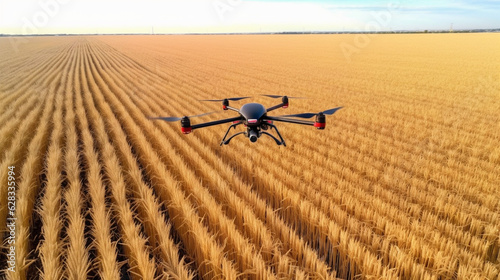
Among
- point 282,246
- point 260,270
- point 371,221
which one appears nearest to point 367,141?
point 371,221

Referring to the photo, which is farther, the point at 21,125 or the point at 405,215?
the point at 21,125

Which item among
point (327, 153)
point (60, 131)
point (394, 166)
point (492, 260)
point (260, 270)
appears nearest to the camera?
point (260, 270)

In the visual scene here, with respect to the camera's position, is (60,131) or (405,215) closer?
Answer: (405,215)

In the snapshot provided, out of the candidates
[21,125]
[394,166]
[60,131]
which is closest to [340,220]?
[394,166]

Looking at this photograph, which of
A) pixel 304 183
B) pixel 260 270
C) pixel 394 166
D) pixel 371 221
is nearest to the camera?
pixel 260 270

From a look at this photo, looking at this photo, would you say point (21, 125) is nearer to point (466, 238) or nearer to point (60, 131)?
point (60, 131)

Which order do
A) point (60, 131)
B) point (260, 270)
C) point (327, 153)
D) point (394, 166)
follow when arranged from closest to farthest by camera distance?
point (260, 270), point (394, 166), point (327, 153), point (60, 131)

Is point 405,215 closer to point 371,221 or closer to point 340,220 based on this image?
point 371,221

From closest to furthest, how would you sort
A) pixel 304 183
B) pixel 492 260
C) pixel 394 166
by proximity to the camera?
pixel 492 260
pixel 304 183
pixel 394 166
